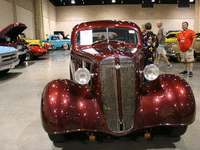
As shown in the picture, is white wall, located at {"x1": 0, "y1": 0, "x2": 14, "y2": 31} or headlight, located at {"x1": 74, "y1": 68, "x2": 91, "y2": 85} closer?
headlight, located at {"x1": 74, "y1": 68, "x2": 91, "y2": 85}

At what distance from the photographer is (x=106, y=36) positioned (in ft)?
10.5

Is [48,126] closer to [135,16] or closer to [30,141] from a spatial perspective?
[30,141]

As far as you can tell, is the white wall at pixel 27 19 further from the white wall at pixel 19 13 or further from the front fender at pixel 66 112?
the front fender at pixel 66 112

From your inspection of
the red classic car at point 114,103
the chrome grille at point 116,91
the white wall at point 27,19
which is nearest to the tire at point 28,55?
the white wall at point 27,19

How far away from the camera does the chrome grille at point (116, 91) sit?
6.70 feet

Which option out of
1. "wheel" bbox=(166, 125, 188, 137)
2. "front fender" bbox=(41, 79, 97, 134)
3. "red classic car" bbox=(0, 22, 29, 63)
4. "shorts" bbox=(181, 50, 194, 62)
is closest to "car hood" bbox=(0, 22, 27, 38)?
"red classic car" bbox=(0, 22, 29, 63)

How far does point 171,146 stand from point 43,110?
1.60 m

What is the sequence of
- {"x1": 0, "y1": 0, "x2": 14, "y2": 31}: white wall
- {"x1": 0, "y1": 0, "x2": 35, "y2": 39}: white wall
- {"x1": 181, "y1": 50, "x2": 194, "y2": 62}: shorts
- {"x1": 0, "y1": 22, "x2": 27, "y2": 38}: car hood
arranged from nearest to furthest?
{"x1": 181, "y1": 50, "x2": 194, "y2": 62}: shorts
{"x1": 0, "y1": 22, "x2": 27, "y2": 38}: car hood
{"x1": 0, "y1": 0, "x2": 14, "y2": 31}: white wall
{"x1": 0, "y1": 0, "x2": 35, "y2": 39}: white wall

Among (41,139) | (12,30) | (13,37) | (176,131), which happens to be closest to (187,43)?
(176,131)

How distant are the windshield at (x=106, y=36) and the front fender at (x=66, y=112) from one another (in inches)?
51.2

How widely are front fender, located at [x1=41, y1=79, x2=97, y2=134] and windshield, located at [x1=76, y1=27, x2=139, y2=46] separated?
4.27 feet

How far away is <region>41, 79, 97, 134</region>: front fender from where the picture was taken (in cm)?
203

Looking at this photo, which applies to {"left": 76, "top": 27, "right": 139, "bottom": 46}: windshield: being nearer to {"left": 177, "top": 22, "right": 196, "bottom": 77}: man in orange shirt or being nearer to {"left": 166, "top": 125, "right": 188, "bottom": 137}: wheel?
{"left": 166, "top": 125, "right": 188, "bottom": 137}: wheel

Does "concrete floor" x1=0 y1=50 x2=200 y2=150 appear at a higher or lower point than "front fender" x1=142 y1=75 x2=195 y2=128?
lower
